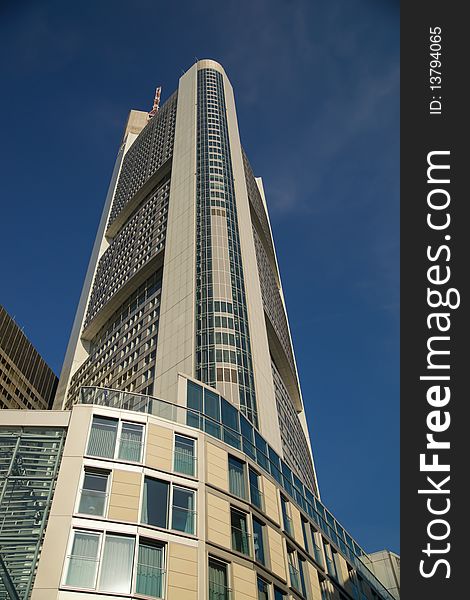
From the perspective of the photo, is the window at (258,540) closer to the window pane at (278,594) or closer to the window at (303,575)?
the window pane at (278,594)

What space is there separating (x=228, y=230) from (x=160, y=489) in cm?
4910

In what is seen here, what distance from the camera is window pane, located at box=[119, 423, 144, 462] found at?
2873cm

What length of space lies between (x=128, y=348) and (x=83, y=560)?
5301cm

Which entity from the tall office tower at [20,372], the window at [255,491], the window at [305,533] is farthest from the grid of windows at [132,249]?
the window at [255,491]

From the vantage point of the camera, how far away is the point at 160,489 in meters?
28.5

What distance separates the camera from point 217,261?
225ft

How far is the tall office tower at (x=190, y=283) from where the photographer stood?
59094mm

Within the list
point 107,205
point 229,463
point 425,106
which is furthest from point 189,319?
point 107,205

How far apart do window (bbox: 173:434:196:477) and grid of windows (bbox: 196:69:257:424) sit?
22.2m

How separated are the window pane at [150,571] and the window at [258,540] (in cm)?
615

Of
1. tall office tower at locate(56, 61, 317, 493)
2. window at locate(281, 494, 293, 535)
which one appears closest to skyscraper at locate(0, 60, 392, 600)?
window at locate(281, 494, 293, 535)

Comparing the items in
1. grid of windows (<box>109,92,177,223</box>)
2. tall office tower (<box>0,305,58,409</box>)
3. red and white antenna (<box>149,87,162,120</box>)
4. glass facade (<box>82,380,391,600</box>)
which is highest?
red and white antenna (<box>149,87,162,120</box>)

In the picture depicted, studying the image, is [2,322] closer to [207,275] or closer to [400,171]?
[207,275]

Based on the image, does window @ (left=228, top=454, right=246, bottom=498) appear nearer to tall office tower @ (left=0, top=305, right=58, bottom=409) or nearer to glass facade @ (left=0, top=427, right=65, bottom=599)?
glass facade @ (left=0, top=427, right=65, bottom=599)
